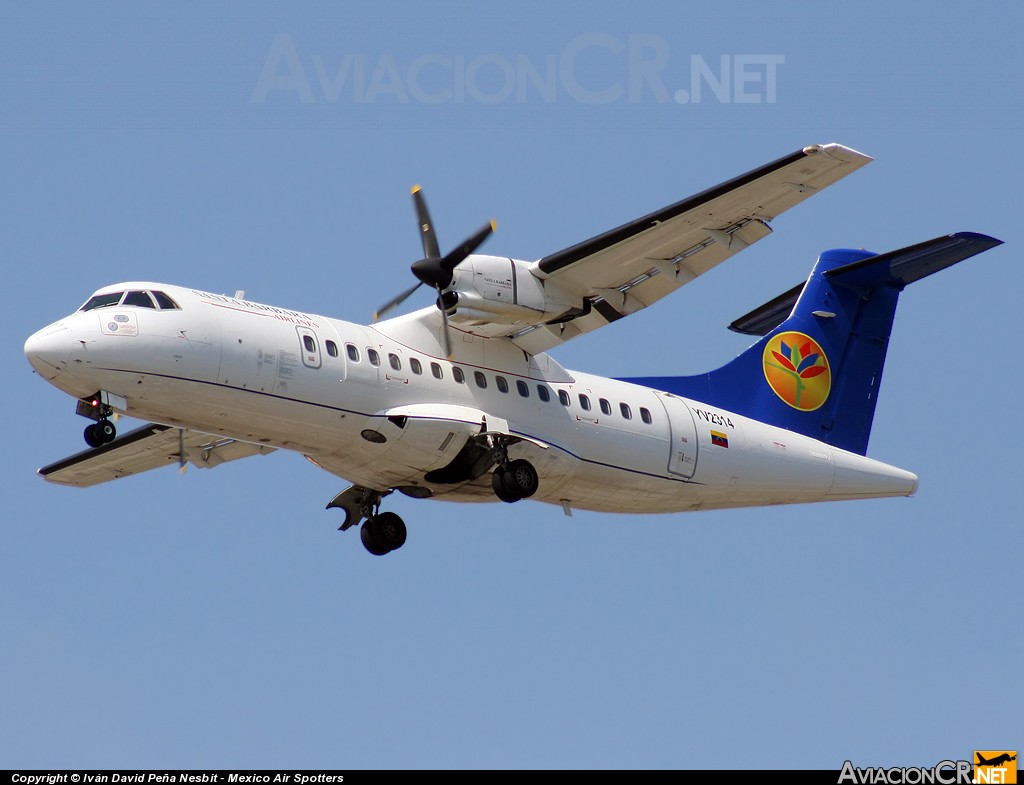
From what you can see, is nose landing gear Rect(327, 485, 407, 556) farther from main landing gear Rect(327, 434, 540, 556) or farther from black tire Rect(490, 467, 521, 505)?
black tire Rect(490, 467, 521, 505)

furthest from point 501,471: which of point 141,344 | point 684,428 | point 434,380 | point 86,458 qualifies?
point 86,458

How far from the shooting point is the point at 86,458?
20375mm

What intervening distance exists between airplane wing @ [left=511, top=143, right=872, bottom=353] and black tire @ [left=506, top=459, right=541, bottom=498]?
63.3 inches

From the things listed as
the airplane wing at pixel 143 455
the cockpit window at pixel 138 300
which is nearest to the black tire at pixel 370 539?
the airplane wing at pixel 143 455

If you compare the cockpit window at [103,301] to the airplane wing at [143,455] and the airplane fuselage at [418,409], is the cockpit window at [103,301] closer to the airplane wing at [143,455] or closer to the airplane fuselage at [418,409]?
the airplane fuselage at [418,409]

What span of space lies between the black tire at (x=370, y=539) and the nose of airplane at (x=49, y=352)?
4.69 m

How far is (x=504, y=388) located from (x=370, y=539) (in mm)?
2511

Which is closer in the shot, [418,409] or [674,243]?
[418,409]

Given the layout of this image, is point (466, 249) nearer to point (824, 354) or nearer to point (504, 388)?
point (504, 388)

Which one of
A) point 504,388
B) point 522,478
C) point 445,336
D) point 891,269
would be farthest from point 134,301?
point 891,269

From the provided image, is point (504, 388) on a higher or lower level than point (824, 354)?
lower

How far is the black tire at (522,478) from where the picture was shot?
58.5 ft

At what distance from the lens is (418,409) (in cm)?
1758

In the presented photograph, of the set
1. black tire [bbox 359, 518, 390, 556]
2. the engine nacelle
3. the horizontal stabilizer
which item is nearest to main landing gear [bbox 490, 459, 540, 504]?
the engine nacelle
